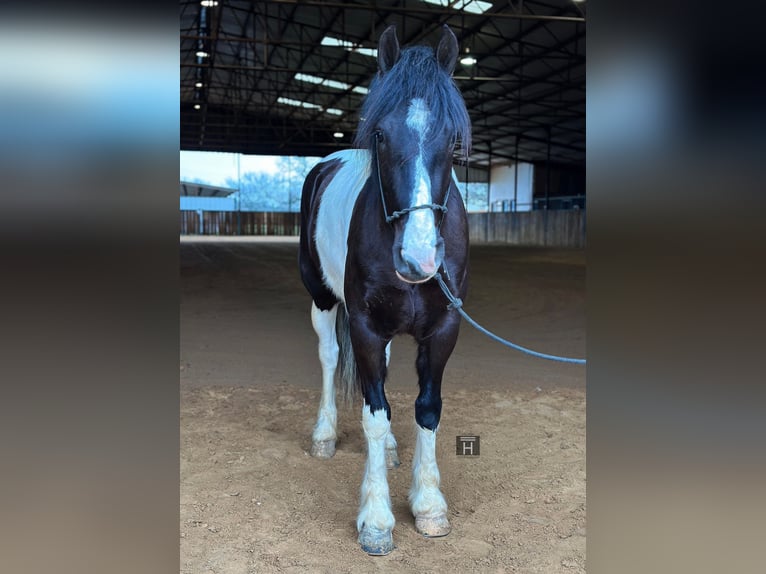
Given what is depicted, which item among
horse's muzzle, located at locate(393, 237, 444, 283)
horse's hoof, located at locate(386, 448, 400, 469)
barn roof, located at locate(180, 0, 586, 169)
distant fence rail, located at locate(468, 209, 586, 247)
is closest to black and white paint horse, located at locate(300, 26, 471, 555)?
horse's muzzle, located at locate(393, 237, 444, 283)

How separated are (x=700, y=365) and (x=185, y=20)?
732 inches

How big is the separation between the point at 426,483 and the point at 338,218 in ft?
4.38

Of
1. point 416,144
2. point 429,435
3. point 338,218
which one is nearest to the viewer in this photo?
point 416,144

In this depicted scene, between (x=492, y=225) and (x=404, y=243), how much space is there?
76.2 feet

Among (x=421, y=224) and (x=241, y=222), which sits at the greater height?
(x=241, y=222)

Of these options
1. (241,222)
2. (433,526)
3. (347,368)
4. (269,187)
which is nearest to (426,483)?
(433,526)

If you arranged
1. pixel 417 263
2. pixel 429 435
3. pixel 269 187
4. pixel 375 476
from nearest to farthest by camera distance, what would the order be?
pixel 417 263
pixel 375 476
pixel 429 435
pixel 269 187

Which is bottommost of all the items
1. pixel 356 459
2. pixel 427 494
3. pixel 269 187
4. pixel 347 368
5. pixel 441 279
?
pixel 356 459

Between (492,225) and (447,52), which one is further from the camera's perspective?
(492,225)

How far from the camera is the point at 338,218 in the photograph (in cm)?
271

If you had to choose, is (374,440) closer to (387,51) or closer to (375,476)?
(375,476)

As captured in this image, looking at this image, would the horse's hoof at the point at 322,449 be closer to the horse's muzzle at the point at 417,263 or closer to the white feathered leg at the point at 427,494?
the white feathered leg at the point at 427,494

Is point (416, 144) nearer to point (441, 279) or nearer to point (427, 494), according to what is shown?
point (441, 279)

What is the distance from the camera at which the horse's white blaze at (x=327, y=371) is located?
3.02m
